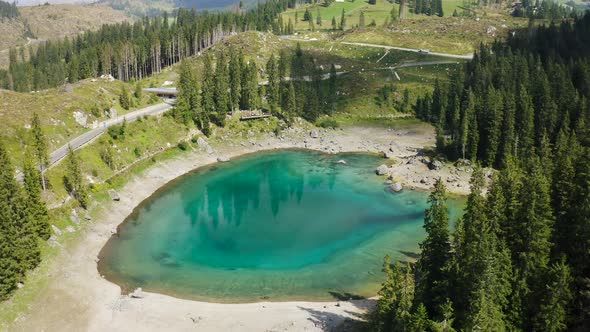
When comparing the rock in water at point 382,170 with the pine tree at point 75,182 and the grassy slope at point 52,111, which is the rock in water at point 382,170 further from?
the grassy slope at point 52,111

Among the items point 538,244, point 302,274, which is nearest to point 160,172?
point 302,274

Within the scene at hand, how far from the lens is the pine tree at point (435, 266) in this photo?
4609 centimetres

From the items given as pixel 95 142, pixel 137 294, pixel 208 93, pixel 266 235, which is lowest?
pixel 137 294

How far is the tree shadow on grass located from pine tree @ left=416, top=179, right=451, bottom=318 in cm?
808

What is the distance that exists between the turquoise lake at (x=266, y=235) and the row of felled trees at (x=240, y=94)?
21475 millimetres

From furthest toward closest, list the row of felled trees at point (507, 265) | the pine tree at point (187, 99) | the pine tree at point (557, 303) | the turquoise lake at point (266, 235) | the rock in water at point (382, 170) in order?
1. the pine tree at point (187, 99)
2. the rock in water at point (382, 170)
3. the turquoise lake at point (266, 235)
4. the row of felled trees at point (507, 265)
5. the pine tree at point (557, 303)

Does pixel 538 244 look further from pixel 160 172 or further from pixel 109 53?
pixel 109 53

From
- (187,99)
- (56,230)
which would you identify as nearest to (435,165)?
(187,99)

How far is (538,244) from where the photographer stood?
45.0 m

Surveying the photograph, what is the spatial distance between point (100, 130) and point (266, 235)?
4894cm

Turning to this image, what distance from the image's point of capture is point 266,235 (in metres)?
79.1

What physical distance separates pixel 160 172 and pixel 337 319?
62410 mm

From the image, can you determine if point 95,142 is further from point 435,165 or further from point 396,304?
point 396,304

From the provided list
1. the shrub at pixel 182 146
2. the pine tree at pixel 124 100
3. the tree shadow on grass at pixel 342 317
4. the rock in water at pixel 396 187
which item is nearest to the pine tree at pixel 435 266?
the tree shadow on grass at pixel 342 317
